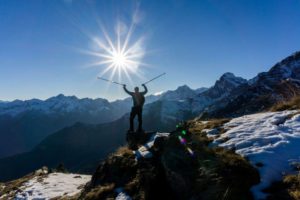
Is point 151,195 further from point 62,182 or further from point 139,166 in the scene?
point 62,182

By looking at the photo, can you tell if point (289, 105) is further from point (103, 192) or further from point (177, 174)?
point (103, 192)

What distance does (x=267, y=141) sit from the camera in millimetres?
15492

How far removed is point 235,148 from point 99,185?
7.70 meters

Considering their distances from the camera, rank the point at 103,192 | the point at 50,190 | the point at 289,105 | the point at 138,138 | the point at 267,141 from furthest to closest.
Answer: the point at 50,190, the point at 138,138, the point at 289,105, the point at 103,192, the point at 267,141

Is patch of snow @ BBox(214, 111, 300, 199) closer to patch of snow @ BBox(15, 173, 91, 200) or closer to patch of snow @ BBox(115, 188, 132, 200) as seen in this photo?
patch of snow @ BBox(115, 188, 132, 200)

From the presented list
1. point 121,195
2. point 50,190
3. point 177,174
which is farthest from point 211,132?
point 50,190

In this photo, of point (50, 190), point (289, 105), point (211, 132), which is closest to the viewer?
point (211, 132)

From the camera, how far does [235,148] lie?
15.6m

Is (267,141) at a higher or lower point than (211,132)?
lower

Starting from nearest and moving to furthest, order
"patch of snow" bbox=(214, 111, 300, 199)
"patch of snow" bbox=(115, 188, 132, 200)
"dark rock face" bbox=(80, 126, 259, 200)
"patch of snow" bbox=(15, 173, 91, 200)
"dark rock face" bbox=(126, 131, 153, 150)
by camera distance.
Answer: "dark rock face" bbox=(80, 126, 259, 200)
"patch of snow" bbox=(214, 111, 300, 199)
"patch of snow" bbox=(115, 188, 132, 200)
"dark rock face" bbox=(126, 131, 153, 150)
"patch of snow" bbox=(15, 173, 91, 200)

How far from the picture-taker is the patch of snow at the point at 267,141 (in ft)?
42.8

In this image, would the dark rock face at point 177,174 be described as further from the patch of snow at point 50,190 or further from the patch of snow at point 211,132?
the patch of snow at point 50,190

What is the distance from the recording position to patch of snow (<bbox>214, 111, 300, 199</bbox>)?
1304 centimetres

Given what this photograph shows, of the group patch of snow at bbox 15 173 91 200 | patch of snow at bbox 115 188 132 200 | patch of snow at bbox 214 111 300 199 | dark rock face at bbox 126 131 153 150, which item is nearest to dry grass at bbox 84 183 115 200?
patch of snow at bbox 115 188 132 200
